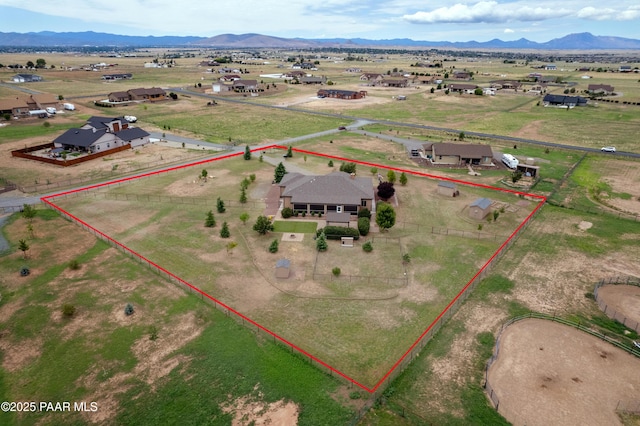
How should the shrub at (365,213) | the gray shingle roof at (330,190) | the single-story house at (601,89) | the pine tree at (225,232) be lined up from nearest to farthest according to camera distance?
the pine tree at (225,232)
the shrub at (365,213)
the gray shingle roof at (330,190)
the single-story house at (601,89)

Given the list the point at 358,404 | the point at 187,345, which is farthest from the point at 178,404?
the point at 358,404

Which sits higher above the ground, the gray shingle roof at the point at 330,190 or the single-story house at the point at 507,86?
the single-story house at the point at 507,86

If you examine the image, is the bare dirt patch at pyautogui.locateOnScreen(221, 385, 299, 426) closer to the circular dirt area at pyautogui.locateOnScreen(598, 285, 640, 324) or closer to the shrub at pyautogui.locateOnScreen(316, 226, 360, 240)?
the shrub at pyautogui.locateOnScreen(316, 226, 360, 240)

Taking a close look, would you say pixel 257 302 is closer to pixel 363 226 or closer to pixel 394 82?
pixel 363 226

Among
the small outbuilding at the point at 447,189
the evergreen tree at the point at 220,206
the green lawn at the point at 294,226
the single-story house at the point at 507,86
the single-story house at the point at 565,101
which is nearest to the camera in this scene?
the green lawn at the point at 294,226

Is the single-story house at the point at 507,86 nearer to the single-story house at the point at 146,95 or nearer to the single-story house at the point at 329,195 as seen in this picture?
the single-story house at the point at 146,95

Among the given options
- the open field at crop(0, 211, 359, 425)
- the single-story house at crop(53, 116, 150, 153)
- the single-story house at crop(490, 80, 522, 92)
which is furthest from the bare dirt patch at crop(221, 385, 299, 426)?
the single-story house at crop(490, 80, 522, 92)

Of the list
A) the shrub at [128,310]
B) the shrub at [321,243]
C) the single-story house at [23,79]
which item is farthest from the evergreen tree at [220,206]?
the single-story house at [23,79]
